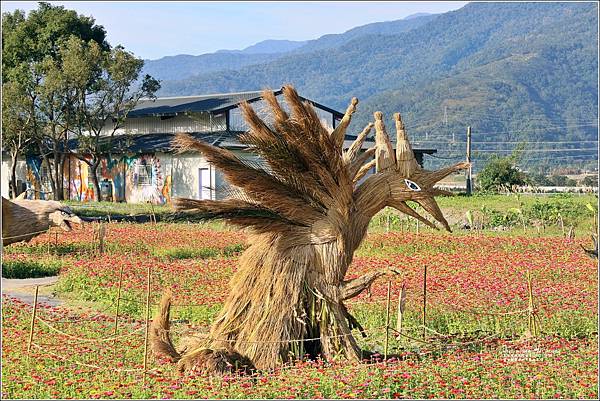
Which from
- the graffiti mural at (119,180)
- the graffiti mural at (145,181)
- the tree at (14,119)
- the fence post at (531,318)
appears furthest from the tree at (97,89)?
the fence post at (531,318)

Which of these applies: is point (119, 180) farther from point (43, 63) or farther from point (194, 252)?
point (194, 252)

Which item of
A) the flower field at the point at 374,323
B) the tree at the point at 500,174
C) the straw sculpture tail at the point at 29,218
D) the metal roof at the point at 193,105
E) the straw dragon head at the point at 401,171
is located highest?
the metal roof at the point at 193,105

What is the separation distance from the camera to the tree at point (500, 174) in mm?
44344

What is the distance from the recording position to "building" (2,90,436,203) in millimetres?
39719

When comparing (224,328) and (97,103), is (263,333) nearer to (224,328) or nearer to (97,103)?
(224,328)

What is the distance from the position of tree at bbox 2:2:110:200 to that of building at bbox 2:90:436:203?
2.19 metres

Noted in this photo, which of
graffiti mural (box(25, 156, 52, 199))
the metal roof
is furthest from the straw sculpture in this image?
graffiti mural (box(25, 156, 52, 199))

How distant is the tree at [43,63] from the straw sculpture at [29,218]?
22621mm

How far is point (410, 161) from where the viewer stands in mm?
9477

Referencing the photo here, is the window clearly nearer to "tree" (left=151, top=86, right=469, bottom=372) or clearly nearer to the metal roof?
the metal roof

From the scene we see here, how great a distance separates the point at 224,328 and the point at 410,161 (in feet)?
8.54

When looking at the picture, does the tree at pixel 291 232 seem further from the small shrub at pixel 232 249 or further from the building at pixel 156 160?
the building at pixel 156 160

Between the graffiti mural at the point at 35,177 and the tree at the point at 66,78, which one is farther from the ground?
the tree at the point at 66,78

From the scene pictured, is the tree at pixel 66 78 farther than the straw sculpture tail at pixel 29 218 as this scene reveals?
Yes
